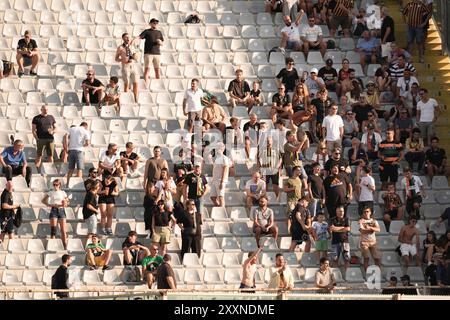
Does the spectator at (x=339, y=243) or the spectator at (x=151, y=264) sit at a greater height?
the spectator at (x=339, y=243)

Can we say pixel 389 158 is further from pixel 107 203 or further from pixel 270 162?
pixel 107 203

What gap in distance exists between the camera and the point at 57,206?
38.1 metres

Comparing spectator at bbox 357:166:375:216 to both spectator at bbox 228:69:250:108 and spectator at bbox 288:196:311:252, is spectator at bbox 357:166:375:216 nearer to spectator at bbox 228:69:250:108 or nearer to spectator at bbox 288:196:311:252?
spectator at bbox 288:196:311:252

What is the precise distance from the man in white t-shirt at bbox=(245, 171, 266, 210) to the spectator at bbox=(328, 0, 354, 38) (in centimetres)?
542

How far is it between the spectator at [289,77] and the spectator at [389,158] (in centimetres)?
276

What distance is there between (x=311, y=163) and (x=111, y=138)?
13.1 ft

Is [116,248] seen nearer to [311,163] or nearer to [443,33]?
[311,163]

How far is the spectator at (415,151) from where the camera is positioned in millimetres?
39594

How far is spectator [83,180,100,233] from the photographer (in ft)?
124

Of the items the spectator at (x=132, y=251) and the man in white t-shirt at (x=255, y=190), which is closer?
the spectator at (x=132, y=251)

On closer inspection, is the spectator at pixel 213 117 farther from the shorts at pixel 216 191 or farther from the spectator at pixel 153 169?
the spectator at pixel 153 169

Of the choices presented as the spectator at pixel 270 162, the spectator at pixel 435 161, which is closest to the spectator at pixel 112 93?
the spectator at pixel 270 162

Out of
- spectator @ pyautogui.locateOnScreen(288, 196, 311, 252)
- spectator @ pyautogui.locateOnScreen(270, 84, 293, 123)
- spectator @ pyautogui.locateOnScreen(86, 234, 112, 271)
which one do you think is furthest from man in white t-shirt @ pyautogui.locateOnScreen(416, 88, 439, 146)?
spectator @ pyautogui.locateOnScreen(86, 234, 112, 271)

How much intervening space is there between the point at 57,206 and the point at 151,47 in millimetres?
4936
